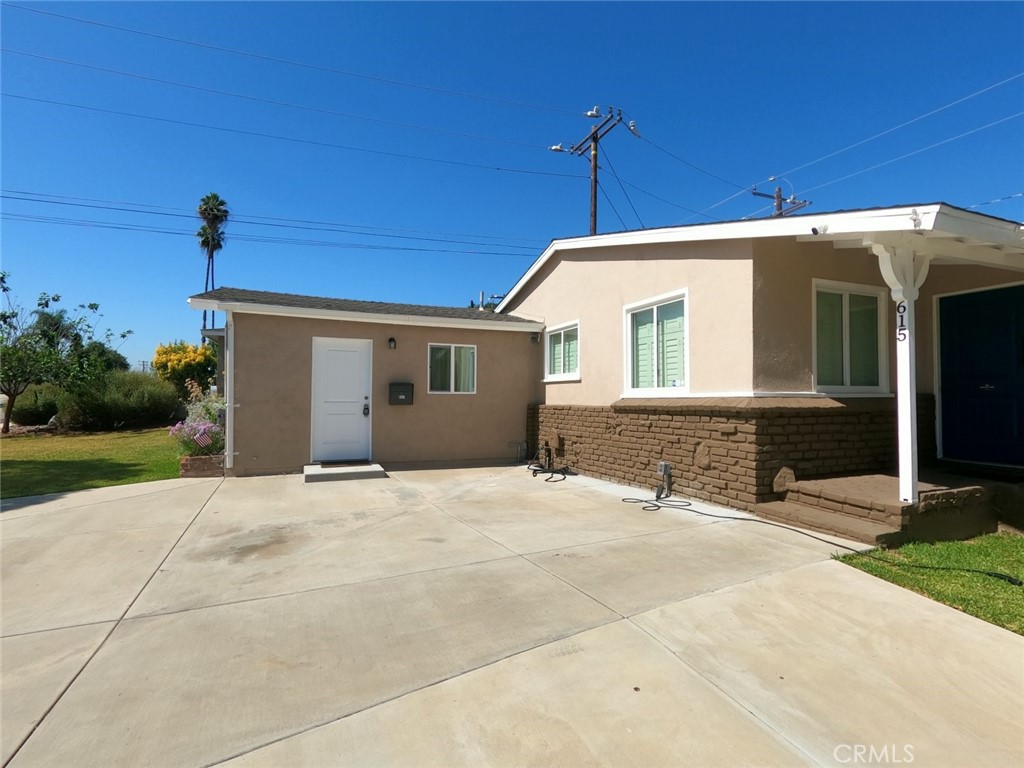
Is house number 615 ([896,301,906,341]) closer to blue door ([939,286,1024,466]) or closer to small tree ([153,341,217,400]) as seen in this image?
blue door ([939,286,1024,466])

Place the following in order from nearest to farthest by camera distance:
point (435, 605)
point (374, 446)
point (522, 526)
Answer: point (435, 605), point (522, 526), point (374, 446)

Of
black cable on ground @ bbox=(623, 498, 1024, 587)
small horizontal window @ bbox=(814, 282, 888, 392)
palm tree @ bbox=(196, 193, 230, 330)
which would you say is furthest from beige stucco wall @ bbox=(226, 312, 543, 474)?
palm tree @ bbox=(196, 193, 230, 330)

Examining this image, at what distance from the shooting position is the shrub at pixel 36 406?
2061 centimetres

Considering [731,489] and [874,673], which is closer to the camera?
[874,673]

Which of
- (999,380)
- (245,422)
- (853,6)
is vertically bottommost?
(245,422)

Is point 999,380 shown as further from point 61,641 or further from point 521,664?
point 61,641

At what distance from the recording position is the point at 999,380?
6.68 meters

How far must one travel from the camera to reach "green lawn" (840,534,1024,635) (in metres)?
3.46

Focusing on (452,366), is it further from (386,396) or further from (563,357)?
(563,357)

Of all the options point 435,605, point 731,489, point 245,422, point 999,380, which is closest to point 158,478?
point 245,422

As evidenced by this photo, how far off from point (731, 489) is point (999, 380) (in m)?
3.96

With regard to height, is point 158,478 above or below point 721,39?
below

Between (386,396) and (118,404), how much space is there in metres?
16.4

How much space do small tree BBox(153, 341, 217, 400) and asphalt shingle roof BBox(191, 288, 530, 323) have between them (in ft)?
56.7
